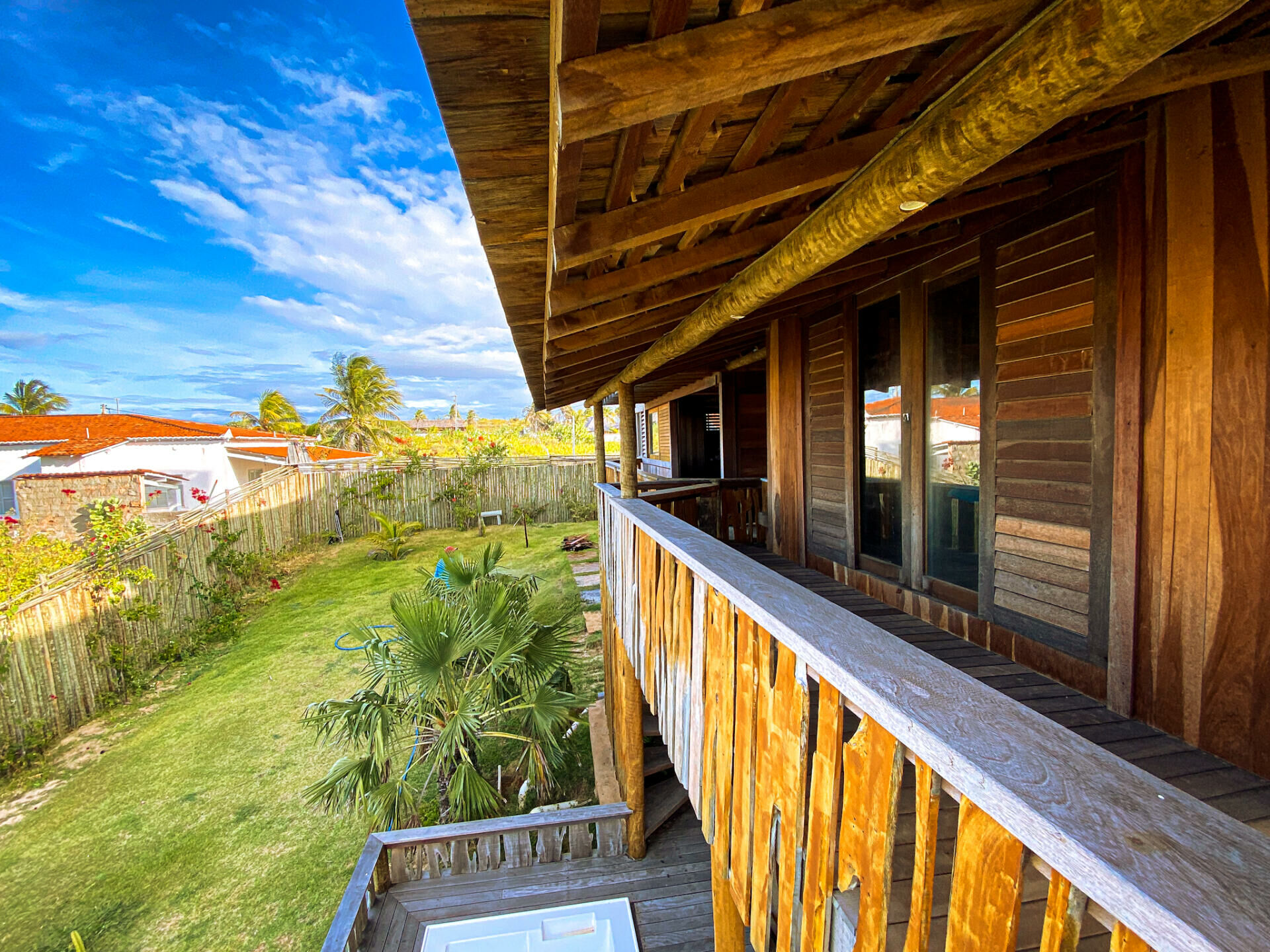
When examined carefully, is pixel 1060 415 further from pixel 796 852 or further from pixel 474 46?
pixel 474 46

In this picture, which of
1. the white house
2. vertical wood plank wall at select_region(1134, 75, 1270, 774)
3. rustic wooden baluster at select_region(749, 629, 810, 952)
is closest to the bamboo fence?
the white house

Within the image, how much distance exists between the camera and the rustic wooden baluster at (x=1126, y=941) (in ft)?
2.02

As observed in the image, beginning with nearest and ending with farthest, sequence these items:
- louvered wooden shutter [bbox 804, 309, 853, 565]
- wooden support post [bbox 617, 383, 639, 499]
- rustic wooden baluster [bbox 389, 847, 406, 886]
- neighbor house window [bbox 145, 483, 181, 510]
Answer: louvered wooden shutter [bbox 804, 309, 853, 565] < rustic wooden baluster [bbox 389, 847, 406, 886] < wooden support post [bbox 617, 383, 639, 499] < neighbor house window [bbox 145, 483, 181, 510]

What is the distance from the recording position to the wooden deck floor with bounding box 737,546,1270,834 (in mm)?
1746

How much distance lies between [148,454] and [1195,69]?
77.0ft

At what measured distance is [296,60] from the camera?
76875 millimetres

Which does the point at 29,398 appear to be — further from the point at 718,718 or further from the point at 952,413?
the point at 952,413

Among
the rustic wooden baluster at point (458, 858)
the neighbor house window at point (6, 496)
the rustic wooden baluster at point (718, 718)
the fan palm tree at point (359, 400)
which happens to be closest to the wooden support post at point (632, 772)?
the rustic wooden baluster at point (458, 858)

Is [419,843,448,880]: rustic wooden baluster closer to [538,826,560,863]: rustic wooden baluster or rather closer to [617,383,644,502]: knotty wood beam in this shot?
[538,826,560,863]: rustic wooden baluster

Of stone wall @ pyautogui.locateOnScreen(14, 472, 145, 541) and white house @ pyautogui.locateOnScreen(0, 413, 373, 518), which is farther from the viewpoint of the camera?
white house @ pyautogui.locateOnScreen(0, 413, 373, 518)

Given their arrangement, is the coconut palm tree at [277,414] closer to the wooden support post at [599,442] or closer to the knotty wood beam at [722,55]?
the wooden support post at [599,442]

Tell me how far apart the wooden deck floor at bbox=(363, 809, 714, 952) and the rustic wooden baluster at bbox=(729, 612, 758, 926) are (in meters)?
2.69

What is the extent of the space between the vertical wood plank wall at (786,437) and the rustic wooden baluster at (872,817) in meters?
3.85

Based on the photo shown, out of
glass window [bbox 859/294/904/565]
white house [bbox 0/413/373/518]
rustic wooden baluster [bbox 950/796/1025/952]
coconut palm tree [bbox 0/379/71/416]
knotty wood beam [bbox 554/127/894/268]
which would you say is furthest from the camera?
coconut palm tree [bbox 0/379/71/416]
